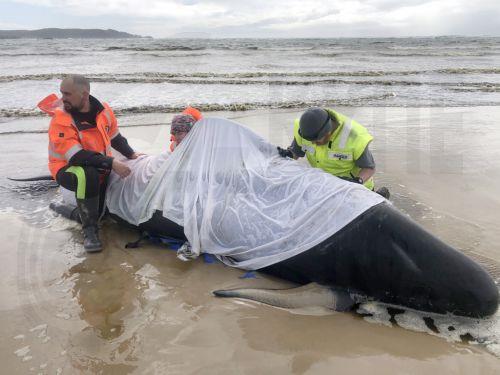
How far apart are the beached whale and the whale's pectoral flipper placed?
2.3 inches

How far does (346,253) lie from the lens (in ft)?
11.1

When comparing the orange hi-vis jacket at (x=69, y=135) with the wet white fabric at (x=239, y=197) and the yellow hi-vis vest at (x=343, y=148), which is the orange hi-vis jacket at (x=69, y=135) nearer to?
the wet white fabric at (x=239, y=197)

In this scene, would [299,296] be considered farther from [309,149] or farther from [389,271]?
[309,149]

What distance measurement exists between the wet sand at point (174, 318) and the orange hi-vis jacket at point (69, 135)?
0.78 meters

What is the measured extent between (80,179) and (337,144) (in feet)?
8.50

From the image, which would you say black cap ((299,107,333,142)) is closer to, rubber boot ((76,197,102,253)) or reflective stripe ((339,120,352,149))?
reflective stripe ((339,120,352,149))

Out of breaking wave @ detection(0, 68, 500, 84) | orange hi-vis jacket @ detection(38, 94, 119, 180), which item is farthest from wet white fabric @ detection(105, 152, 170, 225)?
breaking wave @ detection(0, 68, 500, 84)

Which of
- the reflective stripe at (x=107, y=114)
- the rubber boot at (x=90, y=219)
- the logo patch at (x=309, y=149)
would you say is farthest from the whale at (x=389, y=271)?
the reflective stripe at (x=107, y=114)

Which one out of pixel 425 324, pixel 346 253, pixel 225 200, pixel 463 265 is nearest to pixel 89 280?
pixel 225 200

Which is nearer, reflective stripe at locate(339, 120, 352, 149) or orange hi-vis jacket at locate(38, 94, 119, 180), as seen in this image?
orange hi-vis jacket at locate(38, 94, 119, 180)

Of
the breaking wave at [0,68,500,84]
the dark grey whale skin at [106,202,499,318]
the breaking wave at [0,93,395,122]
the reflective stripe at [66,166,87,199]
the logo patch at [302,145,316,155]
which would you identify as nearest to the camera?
the dark grey whale skin at [106,202,499,318]

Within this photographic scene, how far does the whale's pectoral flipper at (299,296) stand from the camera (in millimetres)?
3289

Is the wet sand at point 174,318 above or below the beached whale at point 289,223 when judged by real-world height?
below

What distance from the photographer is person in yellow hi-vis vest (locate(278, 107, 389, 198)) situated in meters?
4.44
